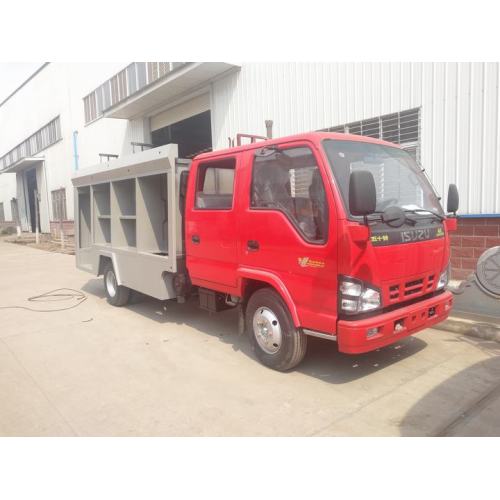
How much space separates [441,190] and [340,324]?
4.57 m

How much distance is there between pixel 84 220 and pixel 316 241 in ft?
20.0

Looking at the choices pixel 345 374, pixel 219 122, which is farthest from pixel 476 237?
pixel 219 122

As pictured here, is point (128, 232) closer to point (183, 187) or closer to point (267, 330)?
point (183, 187)

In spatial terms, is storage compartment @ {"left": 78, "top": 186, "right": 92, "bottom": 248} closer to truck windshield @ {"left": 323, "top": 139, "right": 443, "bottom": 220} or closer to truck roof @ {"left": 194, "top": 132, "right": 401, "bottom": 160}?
truck roof @ {"left": 194, "top": 132, "right": 401, "bottom": 160}

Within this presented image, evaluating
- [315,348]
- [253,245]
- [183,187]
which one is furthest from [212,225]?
[315,348]

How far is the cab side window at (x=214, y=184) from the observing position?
4863 mm

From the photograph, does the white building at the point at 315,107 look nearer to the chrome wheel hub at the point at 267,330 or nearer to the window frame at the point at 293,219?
the window frame at the point at 293,219

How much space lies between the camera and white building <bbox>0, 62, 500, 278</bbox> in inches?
255

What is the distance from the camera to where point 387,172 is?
14.0 ft

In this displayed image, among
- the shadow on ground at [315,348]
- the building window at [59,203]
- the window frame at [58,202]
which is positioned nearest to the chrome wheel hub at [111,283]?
the shadow on ground at [315,348]

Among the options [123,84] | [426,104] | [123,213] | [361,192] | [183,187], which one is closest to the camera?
[361,192]

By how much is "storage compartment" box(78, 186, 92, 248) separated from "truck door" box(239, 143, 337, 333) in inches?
196

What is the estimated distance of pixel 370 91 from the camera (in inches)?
309

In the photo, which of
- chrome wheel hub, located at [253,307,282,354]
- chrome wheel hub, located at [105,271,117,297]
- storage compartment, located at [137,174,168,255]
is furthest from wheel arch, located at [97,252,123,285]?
chrome wheel hub, located at [253,307,282,354]
